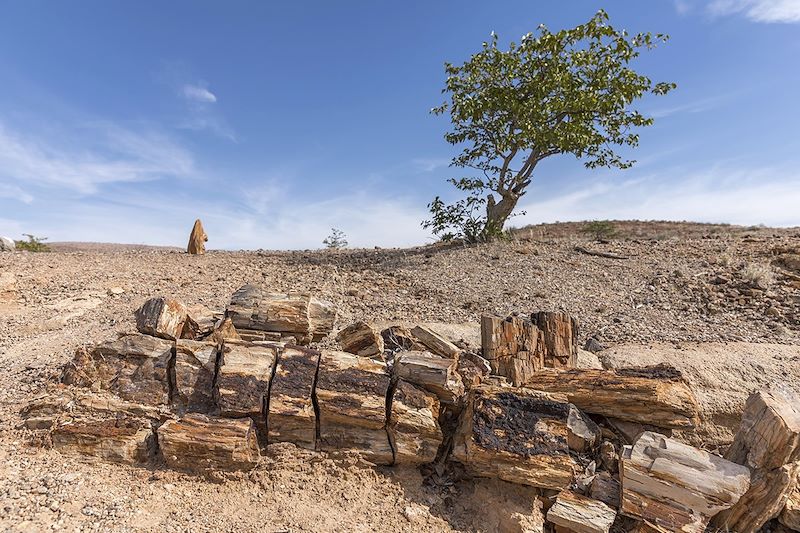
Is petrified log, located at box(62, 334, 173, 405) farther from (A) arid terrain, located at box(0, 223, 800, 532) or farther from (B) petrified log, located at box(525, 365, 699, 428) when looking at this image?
(B) petrified log, located at box(525, 365, 699, 428)

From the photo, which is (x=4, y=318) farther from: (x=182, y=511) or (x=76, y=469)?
(x=182, y=511)

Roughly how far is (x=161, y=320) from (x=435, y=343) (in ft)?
9.02

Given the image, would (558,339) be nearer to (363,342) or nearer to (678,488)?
(678,488)

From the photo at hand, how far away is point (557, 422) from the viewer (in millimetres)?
3631

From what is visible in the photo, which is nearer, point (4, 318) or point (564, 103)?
point (4, 318)

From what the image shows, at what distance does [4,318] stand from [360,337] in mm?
5413

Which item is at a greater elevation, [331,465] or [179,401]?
[179,401]

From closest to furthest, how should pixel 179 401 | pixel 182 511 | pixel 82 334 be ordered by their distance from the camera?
pixel 182 511
pixel 179 401
pixel 82 334

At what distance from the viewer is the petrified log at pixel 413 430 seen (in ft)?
11.9

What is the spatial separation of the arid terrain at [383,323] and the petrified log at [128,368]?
1.13ft

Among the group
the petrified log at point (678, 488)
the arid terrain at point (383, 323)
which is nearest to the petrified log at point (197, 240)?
the arid terrain at point (383, 323)

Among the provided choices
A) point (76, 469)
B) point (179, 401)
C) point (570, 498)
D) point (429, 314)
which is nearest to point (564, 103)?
point (429, 314)

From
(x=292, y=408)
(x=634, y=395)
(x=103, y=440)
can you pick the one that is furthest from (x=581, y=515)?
(x=103, y=440)

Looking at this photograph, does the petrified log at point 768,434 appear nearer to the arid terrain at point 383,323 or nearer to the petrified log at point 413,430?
the arid terrain at point 383,323
